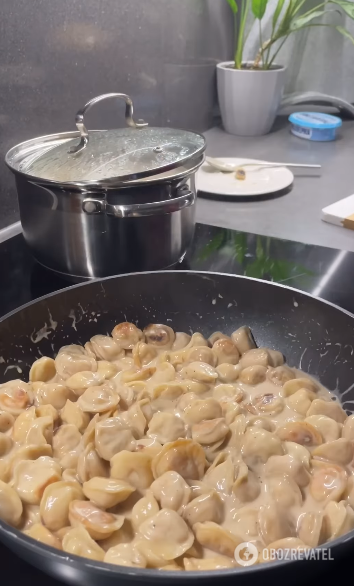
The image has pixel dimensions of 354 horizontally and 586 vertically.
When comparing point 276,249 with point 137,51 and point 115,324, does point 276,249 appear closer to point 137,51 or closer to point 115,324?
point 115,324

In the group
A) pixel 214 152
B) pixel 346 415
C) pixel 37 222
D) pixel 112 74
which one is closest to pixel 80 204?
pixel 37 222

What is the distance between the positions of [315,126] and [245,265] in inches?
36.6

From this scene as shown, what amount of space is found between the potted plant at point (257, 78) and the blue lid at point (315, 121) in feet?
0.29

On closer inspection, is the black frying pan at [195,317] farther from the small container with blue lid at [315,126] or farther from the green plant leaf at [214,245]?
the small container with blue lid at [315,126]

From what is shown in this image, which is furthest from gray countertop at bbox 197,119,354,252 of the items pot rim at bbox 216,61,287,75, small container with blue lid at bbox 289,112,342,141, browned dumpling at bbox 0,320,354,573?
browned dumpling at bbox 0,320,354,573

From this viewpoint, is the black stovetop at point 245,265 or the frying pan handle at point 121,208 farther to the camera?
the black stovetop at point 245,265

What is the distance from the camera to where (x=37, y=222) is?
825 mm

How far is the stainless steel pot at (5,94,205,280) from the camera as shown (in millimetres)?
754

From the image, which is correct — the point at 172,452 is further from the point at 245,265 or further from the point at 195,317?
the point at 245,265

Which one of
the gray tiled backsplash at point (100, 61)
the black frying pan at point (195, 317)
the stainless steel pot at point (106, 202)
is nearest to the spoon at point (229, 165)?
the gray tiled backsplash at point (100, 61)

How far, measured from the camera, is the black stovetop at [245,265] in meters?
0.88

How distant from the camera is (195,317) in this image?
2.80 feet

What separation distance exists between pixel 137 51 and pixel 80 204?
0.73 metres

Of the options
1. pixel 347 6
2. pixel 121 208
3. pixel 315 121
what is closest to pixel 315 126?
pixel 315 121
